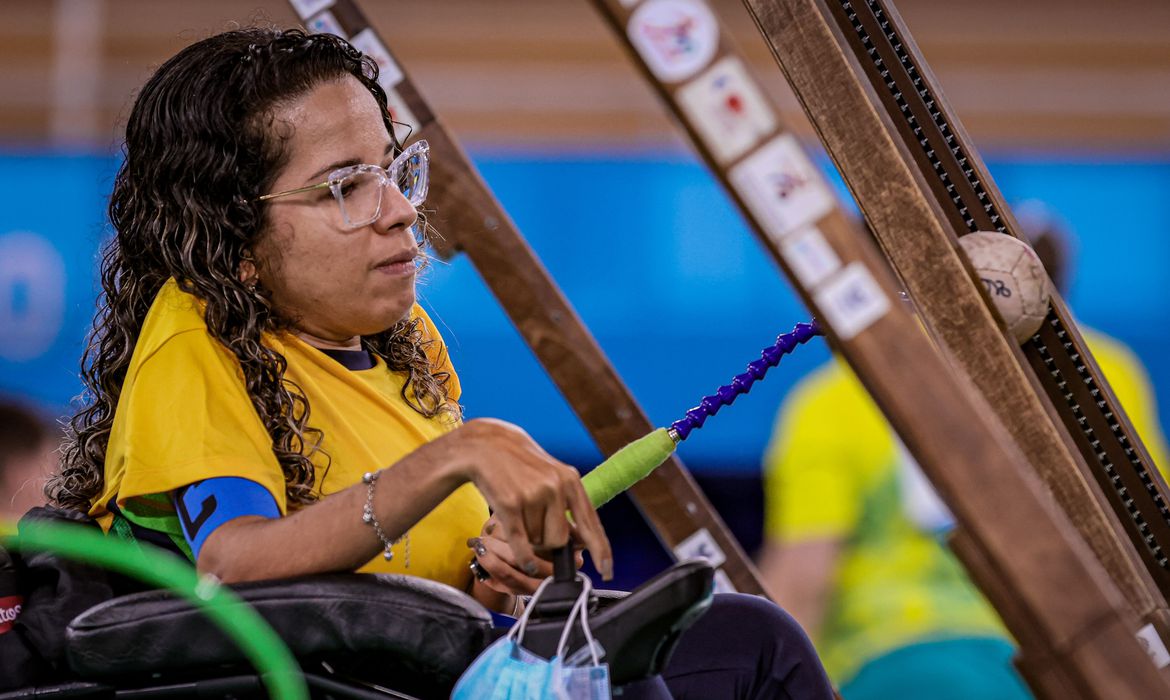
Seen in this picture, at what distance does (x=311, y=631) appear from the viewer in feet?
4.40

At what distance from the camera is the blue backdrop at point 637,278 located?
13.4 feet

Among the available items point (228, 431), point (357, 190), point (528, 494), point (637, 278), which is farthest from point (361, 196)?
point (637, 278)

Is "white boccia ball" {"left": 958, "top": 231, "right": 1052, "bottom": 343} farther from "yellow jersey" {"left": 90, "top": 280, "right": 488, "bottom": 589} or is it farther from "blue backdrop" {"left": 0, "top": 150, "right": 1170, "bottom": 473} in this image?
"blue backdrop" {"left": 0, "top": 150, "right": 1170, "bottom": 473}

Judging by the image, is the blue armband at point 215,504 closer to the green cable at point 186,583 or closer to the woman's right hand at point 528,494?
the green cable at point 186,583

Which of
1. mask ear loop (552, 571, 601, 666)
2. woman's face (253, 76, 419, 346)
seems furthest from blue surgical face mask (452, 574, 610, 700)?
woman's face (253, 76, 419, 346)

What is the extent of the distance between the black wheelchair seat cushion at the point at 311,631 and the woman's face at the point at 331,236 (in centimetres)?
43

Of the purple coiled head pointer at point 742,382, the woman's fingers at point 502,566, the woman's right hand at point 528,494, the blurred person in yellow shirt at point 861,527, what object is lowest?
the blurred person in yellow shirt at point 861,527

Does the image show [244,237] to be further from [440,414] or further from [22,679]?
[22,679]

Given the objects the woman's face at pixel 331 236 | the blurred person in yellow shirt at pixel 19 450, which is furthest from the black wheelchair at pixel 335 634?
the blurred person in yellow shirt at pixel 19 450

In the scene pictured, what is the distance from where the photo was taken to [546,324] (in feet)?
7.66

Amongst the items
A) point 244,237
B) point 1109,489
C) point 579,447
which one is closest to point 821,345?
point 579,447

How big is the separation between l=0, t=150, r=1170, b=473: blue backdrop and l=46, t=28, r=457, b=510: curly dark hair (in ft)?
7.49

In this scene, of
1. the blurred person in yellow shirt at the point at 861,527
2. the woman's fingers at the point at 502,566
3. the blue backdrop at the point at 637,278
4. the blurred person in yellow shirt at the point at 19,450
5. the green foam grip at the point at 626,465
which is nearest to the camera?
the green foam grip at the point at 626,465

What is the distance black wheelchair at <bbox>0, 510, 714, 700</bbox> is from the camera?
1316 mm
